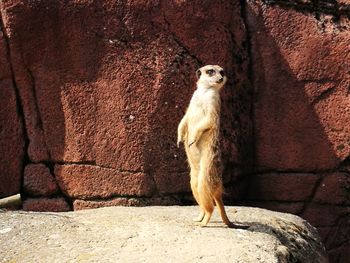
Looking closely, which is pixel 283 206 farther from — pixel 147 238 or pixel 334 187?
pixel 147 238

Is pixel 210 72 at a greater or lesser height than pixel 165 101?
greater

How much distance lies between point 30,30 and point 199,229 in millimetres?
2353

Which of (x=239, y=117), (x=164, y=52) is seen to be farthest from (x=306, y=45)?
(x=164, y=52)

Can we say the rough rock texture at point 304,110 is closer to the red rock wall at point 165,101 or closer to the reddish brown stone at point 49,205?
the red rock wall at point 165,101

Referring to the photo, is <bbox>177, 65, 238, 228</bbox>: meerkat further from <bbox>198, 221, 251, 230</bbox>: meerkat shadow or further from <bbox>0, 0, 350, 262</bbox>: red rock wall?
<bbox>0, 0, 350, 262</bbox>: red rock wall

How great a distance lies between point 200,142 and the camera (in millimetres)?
4531

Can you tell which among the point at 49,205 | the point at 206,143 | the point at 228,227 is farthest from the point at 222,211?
the point at 49,205

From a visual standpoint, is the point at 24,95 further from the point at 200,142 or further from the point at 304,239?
the point at 304,239

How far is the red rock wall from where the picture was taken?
5762 mm

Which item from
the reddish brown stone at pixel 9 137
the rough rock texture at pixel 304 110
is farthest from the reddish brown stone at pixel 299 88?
the reddish brown stone at pixel 9 137

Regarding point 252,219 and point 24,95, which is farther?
point 24,95

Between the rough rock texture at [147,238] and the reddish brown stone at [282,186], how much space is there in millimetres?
1156

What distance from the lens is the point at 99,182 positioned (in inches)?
233

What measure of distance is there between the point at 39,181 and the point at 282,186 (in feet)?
6.84
